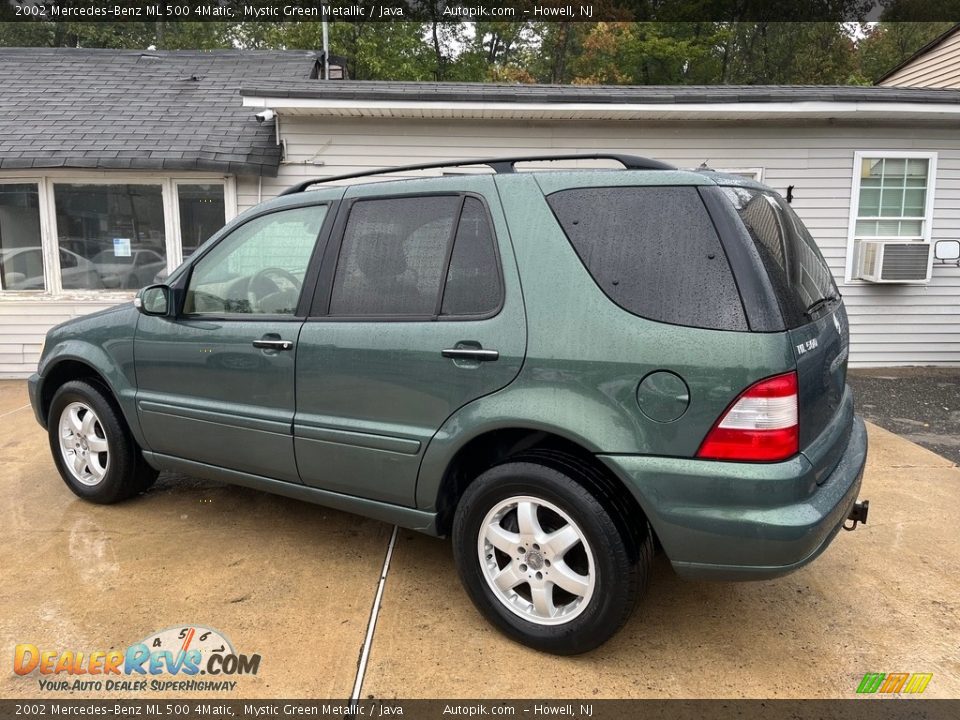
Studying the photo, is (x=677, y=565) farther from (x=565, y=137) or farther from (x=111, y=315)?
(x=565, y=137)

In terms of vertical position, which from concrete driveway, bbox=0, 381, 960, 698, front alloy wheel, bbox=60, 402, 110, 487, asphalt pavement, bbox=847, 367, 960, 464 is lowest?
asphalt pavement, bbox=847, 367, 960, 464

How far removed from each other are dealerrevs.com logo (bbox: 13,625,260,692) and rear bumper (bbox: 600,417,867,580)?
1.63 metres

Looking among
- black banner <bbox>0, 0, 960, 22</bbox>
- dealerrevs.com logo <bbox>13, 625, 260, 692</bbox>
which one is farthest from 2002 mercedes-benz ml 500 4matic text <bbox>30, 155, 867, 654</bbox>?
black banner <bbox>0, 0, 960, 22</bbox>

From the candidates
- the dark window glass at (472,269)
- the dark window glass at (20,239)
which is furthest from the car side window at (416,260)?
the dark window glass at (20,239)

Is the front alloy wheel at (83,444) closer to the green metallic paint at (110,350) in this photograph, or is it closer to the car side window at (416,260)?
the green metallic paint at (110,350)

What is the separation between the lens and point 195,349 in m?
3.43

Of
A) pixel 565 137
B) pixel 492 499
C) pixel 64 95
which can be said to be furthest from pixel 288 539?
pixel 64 95

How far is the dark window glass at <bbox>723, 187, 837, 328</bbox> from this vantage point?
2.30m

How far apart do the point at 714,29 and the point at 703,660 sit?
2982 cm

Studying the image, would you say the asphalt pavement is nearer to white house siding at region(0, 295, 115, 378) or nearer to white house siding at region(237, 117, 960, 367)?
white house siding at region(237, 117, 960, 367)

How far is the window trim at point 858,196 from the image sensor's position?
312 inches

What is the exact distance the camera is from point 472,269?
2.74 metres

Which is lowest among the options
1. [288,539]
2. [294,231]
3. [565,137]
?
[288,539]

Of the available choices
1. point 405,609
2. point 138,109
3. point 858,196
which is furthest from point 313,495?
point 858,196
